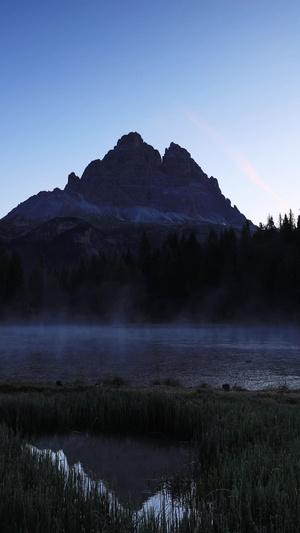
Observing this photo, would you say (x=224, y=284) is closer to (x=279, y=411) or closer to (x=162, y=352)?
(x=162, y=352)

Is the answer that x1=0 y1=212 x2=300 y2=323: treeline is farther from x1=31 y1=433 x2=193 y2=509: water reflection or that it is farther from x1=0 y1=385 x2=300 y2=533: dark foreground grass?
x1=31 y1=433 x2=193 y2=509: water reflection

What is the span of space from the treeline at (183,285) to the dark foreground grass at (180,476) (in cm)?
7361

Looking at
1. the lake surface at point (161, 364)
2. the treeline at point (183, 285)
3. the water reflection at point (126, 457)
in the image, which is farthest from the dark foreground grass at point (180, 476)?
the treeline at point (183, 285)

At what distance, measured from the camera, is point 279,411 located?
14234mm

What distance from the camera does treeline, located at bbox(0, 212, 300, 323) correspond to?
3782 inches

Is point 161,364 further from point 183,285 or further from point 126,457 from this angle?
point 183,285

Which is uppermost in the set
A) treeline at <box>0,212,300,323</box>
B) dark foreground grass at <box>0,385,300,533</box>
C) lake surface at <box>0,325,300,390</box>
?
treeline at <box>0,212,300,323</box>

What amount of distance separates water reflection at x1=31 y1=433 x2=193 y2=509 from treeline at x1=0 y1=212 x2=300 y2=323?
7538cm

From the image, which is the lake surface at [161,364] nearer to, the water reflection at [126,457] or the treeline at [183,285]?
the water reflection at [126,457]

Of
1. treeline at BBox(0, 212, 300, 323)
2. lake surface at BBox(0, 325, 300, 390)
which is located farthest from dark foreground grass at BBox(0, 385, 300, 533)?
treeline at BBox(0, 212, 300, 323)

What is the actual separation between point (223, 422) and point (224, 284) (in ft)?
303

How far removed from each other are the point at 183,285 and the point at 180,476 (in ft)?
328

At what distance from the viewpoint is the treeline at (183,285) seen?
9606cm

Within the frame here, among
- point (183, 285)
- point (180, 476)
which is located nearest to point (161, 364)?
point (180, 476)
